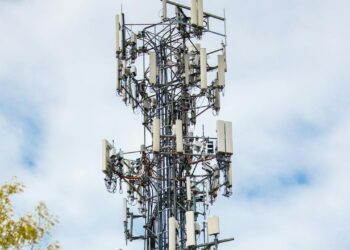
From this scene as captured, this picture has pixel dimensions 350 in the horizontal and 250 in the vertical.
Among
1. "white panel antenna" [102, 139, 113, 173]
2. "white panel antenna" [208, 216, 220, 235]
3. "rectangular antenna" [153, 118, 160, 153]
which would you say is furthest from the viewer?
"white panel antenna" [102, 139, 113, 173]

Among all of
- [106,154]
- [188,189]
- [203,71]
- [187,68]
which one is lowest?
[188,189]

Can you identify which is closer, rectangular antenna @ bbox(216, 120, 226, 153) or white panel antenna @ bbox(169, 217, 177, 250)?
white panel antenna @ bbox(169, 217, 177, 250)

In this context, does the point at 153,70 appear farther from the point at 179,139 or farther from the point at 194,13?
the point at 179,139

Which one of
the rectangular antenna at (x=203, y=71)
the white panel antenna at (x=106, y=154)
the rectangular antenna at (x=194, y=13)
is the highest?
the rectangular antenna at (x=194, y=13)

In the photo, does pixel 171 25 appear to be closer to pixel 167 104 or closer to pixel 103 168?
pixel 167 104

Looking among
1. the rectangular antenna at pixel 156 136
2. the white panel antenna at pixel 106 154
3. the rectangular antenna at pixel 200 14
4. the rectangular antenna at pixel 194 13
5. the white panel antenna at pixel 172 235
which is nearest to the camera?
the white panel antenna at pixel 172 235

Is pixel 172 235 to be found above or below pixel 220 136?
below

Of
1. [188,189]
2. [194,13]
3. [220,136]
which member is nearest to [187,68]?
[194,13]

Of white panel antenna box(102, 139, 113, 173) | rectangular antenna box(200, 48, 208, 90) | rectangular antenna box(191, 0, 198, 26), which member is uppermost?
rectangular antenna box(191, 0, 198, 26)

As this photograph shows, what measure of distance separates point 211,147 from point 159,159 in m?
1.81

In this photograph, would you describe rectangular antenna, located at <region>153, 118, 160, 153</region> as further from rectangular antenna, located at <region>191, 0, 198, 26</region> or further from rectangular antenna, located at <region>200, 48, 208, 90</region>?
rectangular antenna, located at <region>191, 0, 198, 26</region>

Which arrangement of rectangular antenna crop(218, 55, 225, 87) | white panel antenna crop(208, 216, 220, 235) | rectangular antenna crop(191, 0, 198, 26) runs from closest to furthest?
white panel antenna crop(208, 216, 220, 235)
rectangular antenna crop(191, 0, 198, 26)
rectangular antenna crop(218, 55, 225, 87)

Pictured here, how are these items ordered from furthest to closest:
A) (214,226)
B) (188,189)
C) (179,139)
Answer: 1. (179,139)
2. (188,189)
3. (214,226)

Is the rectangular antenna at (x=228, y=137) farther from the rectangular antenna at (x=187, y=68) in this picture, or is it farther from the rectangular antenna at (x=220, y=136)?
the rectangular antenna at (x=187, y=68)
